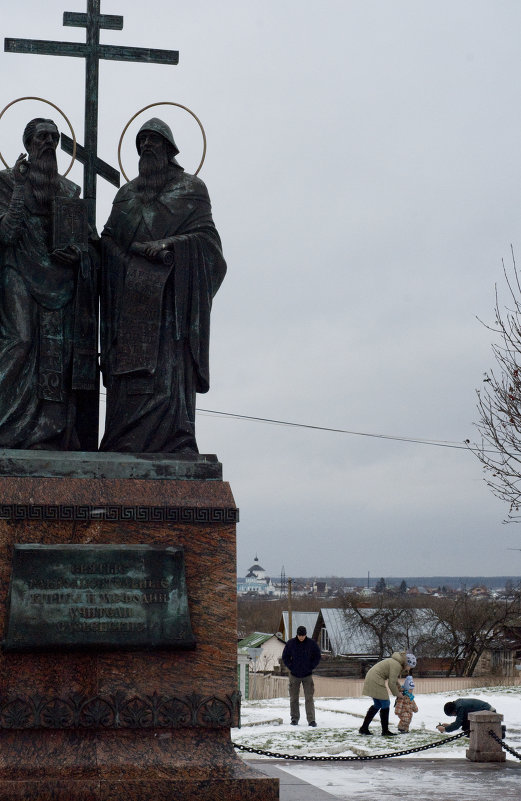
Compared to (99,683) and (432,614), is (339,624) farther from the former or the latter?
(99,683)

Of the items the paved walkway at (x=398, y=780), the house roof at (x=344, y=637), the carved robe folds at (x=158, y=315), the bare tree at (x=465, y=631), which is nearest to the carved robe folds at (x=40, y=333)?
the carved robe folds at (x=158, y=315)

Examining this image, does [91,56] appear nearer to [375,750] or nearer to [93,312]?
[93,312]

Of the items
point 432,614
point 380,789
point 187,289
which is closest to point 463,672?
point 432,614

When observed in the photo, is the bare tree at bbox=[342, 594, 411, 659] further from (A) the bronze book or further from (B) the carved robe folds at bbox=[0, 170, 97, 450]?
(A) the bronze book

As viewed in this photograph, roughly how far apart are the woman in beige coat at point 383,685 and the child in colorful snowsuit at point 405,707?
113 mm

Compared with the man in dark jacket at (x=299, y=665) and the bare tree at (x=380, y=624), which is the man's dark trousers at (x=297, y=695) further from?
the bare tree at (x=380, y=624)

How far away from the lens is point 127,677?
236 inches

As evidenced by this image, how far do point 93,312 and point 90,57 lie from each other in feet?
5.92

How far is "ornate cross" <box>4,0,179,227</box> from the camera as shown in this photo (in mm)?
7348

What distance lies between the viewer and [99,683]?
5.95 metres

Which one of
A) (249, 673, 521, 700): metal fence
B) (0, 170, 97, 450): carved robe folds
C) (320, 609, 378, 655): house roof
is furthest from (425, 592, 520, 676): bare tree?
(0, 170, 97, 450): carved robe folds

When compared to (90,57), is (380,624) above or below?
below

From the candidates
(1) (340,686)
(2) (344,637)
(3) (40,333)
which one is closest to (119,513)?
(3) (40,333)

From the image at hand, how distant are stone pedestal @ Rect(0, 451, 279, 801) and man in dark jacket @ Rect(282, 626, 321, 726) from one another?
8024mm
